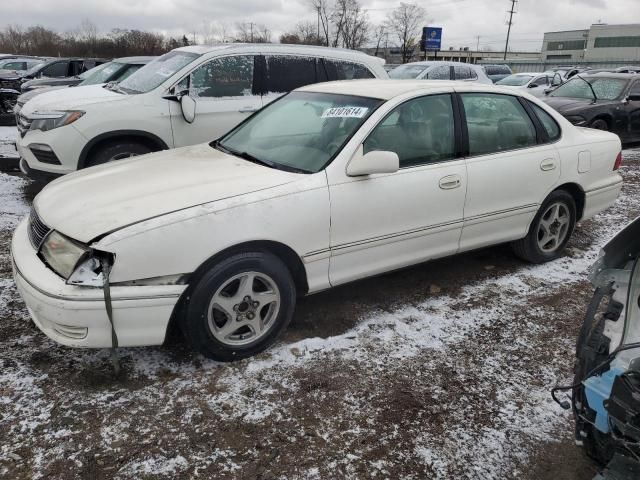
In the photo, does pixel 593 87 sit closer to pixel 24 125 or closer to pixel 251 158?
pixel 251 158

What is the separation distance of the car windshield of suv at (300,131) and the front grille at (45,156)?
93.7 inches

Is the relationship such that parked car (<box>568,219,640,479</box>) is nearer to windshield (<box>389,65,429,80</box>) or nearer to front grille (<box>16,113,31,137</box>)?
front grille (<box>16,113,31,137</box>)

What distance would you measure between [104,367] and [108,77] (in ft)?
25.1

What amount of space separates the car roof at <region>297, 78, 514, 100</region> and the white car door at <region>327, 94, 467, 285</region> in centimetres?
11

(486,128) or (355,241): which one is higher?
(486,128)

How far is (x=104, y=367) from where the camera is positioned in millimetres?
2998

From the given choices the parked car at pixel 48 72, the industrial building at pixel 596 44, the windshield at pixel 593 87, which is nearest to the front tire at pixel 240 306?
the windshield at pixel 593 87

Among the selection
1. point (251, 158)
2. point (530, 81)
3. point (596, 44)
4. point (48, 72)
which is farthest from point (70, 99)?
point (596, 44)

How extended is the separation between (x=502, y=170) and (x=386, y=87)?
112 cm

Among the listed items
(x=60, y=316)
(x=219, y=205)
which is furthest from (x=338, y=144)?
(x=60, y=316)

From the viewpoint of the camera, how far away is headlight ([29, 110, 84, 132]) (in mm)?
5441

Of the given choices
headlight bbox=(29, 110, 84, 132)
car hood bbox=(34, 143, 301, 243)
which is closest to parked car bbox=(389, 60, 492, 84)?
headlight bbox=(29, 110, 84, 132)

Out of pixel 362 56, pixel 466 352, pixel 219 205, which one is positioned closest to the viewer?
pixel 219 205

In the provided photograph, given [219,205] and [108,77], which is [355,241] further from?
[108,77]
